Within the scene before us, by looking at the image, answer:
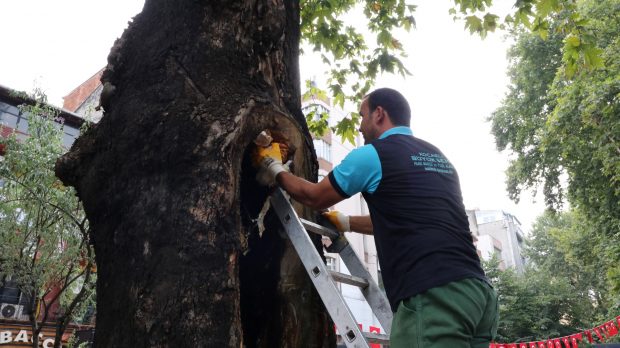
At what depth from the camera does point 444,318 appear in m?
1.79

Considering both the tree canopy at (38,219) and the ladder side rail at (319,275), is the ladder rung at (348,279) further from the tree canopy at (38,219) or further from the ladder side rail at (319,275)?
the tree canopy at (38,219)

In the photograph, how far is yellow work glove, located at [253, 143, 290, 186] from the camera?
2.30 meters

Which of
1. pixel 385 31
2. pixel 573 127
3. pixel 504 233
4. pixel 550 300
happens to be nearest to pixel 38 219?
pixel 385 31

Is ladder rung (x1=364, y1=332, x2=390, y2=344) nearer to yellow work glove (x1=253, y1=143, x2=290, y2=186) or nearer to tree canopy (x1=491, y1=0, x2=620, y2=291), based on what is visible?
yellow work glove (x1=253, y1=143, x2=290, y2=186)

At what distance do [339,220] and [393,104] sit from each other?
30.9 inches

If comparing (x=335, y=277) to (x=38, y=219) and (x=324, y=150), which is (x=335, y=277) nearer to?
(x=38, y=219)

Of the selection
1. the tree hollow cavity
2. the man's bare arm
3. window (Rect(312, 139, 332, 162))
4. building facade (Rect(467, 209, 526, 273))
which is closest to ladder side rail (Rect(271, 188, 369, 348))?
the tree hollow cavity

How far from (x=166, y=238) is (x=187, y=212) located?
0.43 ft

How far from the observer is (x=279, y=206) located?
7.82 feet

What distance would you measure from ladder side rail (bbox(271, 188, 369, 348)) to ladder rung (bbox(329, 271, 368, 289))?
8cm

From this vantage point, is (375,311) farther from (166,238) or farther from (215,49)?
(215,49)

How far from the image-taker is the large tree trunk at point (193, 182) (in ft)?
5.66

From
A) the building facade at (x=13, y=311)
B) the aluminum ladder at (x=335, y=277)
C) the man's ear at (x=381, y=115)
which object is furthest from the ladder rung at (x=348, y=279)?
the building facade at (x=13, y=311)

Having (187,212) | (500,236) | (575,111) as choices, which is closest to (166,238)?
(187,212)
